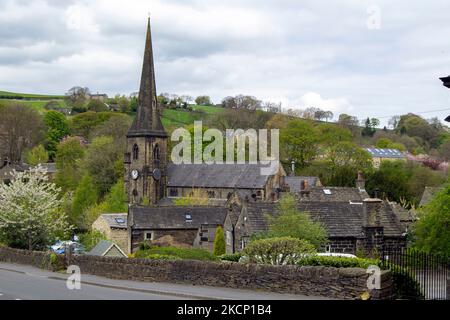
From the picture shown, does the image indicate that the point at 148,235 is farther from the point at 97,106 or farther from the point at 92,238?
the point at 97,106

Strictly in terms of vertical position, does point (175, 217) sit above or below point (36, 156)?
below

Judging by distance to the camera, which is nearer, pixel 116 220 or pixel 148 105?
pixel 116 220

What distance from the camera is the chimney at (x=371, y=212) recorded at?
4106cm

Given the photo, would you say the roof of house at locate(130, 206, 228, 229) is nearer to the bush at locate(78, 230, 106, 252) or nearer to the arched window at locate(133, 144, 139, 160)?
the bush at locate(78, 230, 106, 252)

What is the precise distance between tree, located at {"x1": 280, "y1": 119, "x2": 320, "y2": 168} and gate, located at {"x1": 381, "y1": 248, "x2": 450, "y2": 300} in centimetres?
7483

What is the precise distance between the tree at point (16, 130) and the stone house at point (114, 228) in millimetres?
61310

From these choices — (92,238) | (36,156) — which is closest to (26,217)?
(92,238)

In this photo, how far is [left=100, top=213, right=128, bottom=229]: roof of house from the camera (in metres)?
64.6

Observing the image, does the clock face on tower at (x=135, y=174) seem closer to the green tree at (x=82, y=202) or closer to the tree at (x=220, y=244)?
the green tree at (x=82, y=202)

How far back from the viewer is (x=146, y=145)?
9138 centimetres

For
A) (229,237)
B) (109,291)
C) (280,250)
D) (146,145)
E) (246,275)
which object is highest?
(146,145)

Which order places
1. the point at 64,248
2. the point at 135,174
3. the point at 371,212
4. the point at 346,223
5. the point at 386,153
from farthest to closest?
the point at 386,153, the point at 135,174, the point at 346,223, the point at 371,212, the point at 64,248

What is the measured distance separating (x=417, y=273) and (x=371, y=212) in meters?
19.1

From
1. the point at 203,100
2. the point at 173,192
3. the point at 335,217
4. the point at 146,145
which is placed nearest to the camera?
the point at 335,217
